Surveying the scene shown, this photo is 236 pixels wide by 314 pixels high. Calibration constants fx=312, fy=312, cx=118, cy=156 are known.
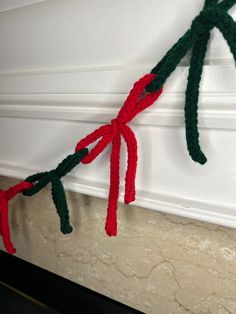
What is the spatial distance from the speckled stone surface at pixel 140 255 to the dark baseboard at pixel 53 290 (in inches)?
0.6

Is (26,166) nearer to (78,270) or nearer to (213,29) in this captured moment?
(78,270)

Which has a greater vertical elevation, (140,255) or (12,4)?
(12,4)

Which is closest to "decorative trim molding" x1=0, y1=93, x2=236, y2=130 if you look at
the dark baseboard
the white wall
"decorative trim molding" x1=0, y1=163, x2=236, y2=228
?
the white wall

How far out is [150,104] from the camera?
1.44ft

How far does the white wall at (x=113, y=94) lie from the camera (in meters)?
0.42

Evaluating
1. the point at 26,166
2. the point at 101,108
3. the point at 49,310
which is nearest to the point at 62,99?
the point at 101,108

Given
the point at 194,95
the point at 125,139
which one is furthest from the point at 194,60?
the point at 125,139

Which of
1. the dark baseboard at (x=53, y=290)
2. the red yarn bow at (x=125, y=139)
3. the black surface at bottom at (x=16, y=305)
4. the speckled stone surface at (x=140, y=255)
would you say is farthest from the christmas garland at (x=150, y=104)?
the black surface at bottom at (x=16, y=305)

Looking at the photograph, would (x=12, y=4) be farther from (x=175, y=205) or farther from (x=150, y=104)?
(x=175, y=205)

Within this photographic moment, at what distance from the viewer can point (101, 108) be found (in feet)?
1.67

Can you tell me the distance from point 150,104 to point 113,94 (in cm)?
8

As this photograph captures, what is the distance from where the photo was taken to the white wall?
42 centimetres

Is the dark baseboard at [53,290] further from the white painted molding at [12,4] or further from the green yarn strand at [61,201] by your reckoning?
the white painted molding at [12,4]

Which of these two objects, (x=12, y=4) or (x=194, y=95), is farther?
(x=12, y=4)
